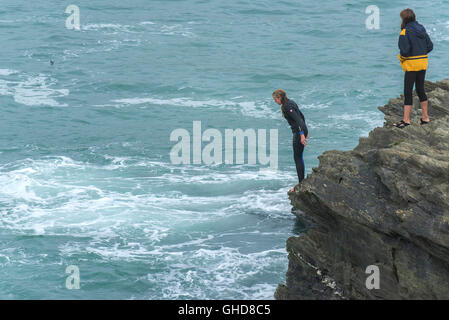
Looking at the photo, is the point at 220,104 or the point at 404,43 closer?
the point at 404,43

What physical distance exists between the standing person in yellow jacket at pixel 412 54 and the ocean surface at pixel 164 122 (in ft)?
14.1

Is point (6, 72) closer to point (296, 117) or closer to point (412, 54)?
point (296, 117)

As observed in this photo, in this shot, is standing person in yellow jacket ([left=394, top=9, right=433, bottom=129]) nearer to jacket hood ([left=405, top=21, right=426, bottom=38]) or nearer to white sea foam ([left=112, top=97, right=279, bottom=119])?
jacket hood ([left=405, top=21, right=426, bottom=38])

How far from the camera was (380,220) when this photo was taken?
10.1 meters

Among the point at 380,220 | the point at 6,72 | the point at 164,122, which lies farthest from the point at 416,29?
the point at 6,72

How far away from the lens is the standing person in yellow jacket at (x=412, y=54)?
39.4 ft

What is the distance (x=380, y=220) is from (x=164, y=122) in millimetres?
16706

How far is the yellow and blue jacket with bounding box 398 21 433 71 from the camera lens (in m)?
12.0

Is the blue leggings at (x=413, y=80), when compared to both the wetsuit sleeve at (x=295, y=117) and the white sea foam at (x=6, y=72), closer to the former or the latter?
the wetsuit sleeve at (x=295, y=117)

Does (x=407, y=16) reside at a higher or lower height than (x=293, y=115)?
higher

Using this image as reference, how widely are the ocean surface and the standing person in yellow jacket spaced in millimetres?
4311

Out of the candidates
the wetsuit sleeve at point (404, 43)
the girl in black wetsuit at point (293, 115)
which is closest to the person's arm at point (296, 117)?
the girl in black wetsuit at point (293, 115)

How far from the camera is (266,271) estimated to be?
46.9 ft

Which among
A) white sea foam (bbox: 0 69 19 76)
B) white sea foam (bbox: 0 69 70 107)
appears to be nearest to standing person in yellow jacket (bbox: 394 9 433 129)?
white sea foam (bbox: 0 69 70 107)
